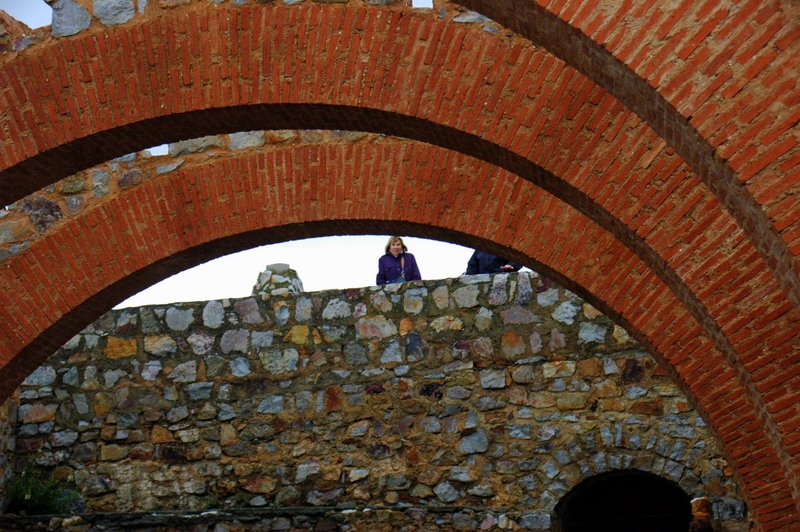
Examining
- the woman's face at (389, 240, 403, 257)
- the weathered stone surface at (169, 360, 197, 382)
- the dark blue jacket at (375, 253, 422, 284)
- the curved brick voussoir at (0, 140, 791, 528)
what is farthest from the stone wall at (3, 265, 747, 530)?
the curved brick voussoir at (0, 140, 791, 528)

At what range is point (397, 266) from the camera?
1031cm

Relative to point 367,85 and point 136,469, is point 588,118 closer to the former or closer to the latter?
point 367,85

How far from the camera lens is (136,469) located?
9.66 metres

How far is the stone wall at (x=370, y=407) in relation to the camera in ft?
28.7

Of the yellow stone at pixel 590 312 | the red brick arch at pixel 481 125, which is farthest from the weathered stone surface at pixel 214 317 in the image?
the red brick arch at pixel 481 125

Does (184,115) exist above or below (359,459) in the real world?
above

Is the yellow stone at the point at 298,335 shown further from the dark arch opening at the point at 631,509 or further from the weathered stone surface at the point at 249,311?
the dark arch opening at the point at 631,509

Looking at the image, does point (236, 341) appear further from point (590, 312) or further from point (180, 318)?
point (590, 312)

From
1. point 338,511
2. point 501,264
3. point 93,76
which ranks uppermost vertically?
point 501,264

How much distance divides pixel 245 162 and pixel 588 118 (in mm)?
2686

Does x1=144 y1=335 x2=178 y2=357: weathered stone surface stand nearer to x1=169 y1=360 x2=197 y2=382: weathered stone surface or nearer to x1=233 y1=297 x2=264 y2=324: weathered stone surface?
x1=169 y1=360 x2=197 y2=382: weathered stone surface

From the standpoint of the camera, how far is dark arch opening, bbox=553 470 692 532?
9.45 meters

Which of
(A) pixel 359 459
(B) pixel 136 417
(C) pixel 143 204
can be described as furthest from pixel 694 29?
(B) pixel 136 417

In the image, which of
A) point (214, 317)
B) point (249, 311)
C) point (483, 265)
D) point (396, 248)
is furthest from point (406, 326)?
point (214, 317)
